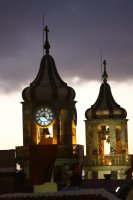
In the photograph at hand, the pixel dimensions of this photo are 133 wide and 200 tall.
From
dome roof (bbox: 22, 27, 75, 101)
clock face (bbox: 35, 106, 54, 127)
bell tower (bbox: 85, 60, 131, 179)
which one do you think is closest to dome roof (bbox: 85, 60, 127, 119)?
bell tower (bbox: 85, 60, 131, 179)

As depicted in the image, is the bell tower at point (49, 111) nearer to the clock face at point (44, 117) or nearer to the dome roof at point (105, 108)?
the clock face at point (44, 117)

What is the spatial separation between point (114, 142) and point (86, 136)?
105 inches

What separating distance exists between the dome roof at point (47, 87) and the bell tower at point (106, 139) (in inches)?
162

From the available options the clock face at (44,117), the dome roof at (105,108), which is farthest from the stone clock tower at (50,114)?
the dome roof at (105,108)

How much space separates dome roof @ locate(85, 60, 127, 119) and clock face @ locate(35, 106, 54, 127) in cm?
557

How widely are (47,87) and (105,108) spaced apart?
584 centimetres

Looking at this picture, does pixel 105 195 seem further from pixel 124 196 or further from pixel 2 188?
pixel 2 188

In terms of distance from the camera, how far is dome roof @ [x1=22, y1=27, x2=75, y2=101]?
54.1m

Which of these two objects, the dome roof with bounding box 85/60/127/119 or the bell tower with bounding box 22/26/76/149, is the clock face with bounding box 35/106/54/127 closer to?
the bell tower with bounding box 22/26/76/149

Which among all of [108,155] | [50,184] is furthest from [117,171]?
[50,184]

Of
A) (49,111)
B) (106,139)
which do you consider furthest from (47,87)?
(106,139)

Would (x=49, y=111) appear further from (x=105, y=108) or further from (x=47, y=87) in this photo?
(x=105, y=108)

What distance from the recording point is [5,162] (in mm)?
36312

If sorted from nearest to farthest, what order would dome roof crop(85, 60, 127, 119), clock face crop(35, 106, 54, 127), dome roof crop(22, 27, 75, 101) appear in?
clock face crop(35, 106, 54, 127) → dome roof crop(22, 27, 75, 101) → dome roof crop(85, 60, 127, 119)
